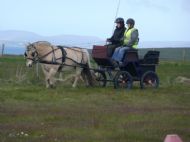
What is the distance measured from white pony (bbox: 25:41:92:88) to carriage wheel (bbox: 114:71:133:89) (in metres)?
1.04

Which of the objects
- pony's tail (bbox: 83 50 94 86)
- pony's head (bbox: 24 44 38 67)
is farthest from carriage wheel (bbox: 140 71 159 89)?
pony's head (bbox: 24 44 38 67)

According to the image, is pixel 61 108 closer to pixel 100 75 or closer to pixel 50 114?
pixel 50 114

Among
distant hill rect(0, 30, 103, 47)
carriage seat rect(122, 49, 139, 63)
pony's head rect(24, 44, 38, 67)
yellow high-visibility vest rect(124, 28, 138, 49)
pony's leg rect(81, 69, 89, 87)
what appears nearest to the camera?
carriage seat rect(122, 49, 139, 63)

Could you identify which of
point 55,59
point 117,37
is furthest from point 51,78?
point 117,37

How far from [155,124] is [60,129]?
6.18ft

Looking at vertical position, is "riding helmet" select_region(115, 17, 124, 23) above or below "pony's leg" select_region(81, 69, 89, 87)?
above

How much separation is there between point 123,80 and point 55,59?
2148 millimetres

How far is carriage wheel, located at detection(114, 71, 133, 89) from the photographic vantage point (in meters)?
19.5

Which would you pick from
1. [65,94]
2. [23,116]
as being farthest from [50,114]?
[65,94]

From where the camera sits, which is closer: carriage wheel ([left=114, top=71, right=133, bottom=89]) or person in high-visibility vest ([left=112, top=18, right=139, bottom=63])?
person in high-visibility vest ([left=112, top=18, right=139, bottom=63])

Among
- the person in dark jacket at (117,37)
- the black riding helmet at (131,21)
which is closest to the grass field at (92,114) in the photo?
the person in dark jacket at (117,37)

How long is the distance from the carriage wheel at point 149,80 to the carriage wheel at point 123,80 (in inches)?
17.3

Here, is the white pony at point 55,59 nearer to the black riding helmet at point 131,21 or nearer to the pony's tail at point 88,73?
the pony's tail at point 88,73

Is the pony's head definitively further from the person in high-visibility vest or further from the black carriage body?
the person in high-visibility vest
